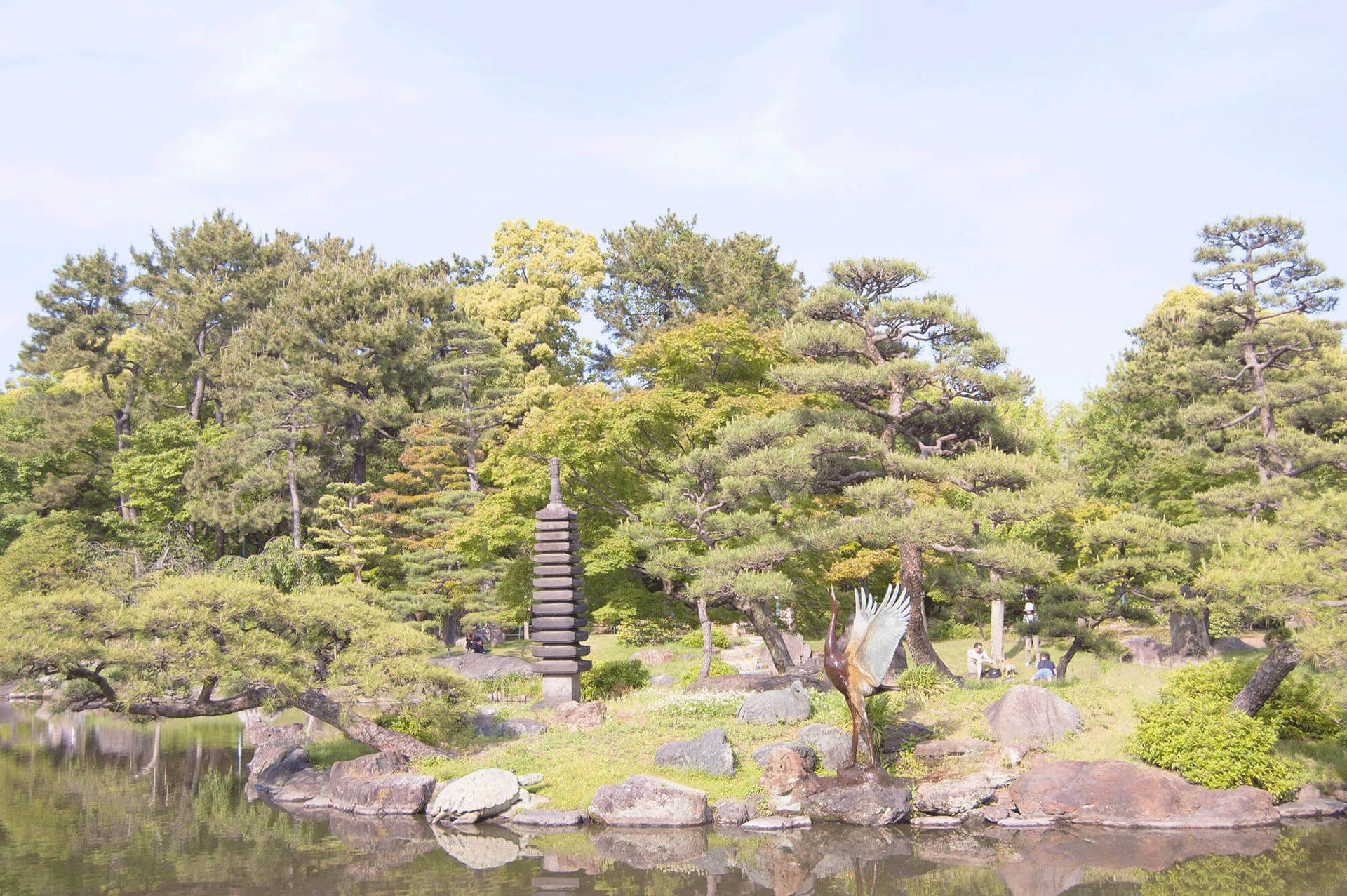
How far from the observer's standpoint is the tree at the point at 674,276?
44.7m

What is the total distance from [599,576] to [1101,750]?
2048 centimetres

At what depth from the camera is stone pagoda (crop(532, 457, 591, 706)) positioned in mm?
19094

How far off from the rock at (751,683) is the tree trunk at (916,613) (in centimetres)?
201

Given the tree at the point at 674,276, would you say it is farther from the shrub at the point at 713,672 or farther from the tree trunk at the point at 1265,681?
the tree trunk at the point at 1265,681

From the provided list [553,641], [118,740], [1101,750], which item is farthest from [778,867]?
[118,740]

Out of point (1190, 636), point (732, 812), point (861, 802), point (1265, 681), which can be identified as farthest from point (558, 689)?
point (1190, 636)

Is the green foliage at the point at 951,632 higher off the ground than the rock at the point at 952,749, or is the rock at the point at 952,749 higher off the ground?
the rock at the point at 952,749

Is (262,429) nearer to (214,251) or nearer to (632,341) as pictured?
(214,251)

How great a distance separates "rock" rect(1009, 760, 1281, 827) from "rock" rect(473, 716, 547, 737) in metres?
8.42

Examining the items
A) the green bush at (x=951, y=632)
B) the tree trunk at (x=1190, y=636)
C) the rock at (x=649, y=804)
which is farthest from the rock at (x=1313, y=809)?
the green bush at (x=951, y=632)

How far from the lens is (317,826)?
13.8 metres

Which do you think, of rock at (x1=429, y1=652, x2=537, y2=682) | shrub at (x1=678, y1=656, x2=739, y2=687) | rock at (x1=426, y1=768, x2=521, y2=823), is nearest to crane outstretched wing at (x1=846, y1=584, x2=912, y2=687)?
rock at (x1=426, y1=768, x2=521, y2=823)

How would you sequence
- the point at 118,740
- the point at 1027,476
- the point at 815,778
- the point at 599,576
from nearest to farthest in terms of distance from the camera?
the point at 815,778
the point at 1027,476
the point at 118,740
the point at 599,576

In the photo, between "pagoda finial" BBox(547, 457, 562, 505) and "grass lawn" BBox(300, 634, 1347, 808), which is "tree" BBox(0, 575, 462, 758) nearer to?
"grass lawn" BBox(300, 634, 1347, 808)
